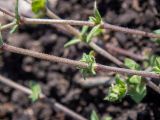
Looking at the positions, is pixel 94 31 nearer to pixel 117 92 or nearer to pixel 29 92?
pixel 117 92

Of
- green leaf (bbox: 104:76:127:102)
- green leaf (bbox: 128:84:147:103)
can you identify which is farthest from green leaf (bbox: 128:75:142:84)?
green leaf (bbox: 104:76:127:102)

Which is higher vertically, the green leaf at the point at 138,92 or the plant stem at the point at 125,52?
the green leaf at the point at 138,92

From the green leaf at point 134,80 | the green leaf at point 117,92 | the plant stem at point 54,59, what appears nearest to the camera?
the plant stem at point 54,59

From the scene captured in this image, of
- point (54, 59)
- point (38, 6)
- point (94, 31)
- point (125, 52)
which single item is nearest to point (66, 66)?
point (125, 52)

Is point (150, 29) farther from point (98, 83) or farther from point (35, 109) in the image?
point (35, 109)

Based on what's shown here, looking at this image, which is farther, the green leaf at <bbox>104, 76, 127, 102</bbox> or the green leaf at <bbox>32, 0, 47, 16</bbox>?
the green leaf at <bbox>32, 0, 47, 16</bbox>

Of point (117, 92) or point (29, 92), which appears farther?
point (29, 92)

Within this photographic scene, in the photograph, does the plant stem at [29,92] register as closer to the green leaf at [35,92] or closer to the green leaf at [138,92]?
the green leaf at [35,92]

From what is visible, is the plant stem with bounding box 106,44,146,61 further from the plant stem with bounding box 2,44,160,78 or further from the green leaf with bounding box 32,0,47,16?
the plant stem with bounding box 2,44,160,78

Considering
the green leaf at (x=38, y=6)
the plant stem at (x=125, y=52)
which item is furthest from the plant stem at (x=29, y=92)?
the green leaf at (x=38, y=6)
